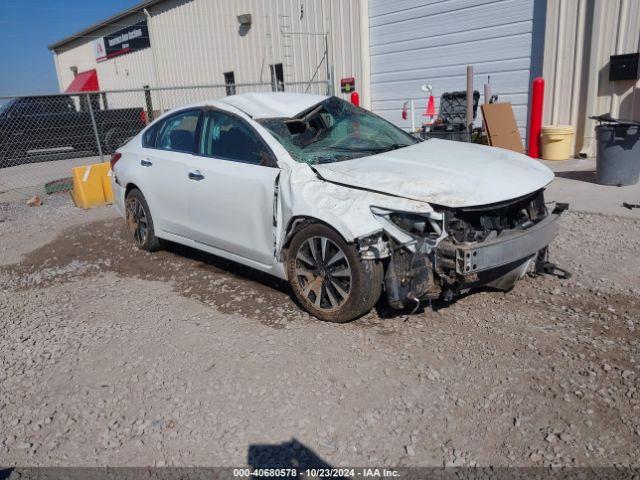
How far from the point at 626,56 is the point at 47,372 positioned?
9220 millimetres

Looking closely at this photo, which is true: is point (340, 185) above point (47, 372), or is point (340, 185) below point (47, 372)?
above

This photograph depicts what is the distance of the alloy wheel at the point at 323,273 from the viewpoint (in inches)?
149

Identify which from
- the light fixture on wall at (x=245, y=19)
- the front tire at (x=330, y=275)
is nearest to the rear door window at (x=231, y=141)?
the front tire at (x=330, y=275)

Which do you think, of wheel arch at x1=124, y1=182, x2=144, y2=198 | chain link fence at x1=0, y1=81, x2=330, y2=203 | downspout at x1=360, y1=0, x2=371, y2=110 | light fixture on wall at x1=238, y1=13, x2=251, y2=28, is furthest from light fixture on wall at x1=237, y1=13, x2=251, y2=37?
wheel arch at x1=124, y1=182, x2=144, y2=198

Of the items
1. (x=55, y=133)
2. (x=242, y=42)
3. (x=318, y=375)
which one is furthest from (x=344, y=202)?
(x=242, y=42)

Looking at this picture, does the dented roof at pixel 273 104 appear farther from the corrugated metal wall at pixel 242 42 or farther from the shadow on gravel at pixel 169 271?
the corrugated metal wall at pixel 242 42

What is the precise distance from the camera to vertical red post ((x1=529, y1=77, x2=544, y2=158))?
968 cm

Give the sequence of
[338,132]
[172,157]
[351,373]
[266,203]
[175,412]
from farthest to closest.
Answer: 1. [172,157]
2. [338,132]
3. [266,203]
4. [351,373]
5. [175,412]

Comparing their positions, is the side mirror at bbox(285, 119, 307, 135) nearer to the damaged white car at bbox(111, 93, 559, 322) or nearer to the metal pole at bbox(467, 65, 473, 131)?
the damaged white car at bbox(111, 93, 559, 322)

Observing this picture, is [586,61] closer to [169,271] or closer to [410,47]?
[410,47]

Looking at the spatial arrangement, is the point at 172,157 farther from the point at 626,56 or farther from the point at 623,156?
the point at 626,56

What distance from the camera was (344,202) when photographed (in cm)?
369

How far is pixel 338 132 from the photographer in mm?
4730

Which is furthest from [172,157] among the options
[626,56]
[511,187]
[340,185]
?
[626,56]
